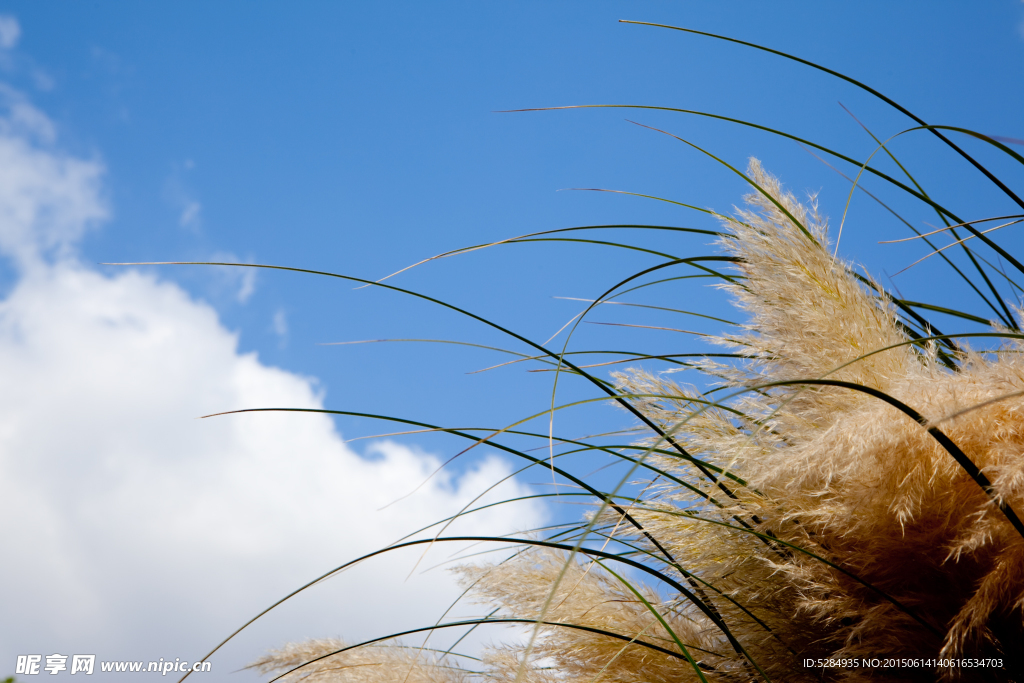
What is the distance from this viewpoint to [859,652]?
653mm

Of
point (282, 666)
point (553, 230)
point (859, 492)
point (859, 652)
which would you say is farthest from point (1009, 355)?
point (282, 666)

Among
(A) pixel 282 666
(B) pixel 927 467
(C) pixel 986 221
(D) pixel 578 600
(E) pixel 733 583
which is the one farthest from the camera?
(A) pixel 282 666

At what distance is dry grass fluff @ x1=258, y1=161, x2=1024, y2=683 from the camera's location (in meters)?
0.60

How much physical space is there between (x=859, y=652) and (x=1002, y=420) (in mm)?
274

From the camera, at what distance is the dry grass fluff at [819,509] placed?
60cm

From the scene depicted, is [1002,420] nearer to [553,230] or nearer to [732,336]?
[732,336]

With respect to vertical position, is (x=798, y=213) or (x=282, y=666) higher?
(x=798, y=213)

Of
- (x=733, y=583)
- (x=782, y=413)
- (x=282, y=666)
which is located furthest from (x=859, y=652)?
(x=282, y=666)

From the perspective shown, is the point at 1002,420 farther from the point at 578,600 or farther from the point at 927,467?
the point at 578,600

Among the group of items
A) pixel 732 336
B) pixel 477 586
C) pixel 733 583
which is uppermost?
pixel 732 336

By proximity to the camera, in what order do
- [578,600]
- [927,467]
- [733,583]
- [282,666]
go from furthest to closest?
1. [282,666]
2. [578,600]
3. [733,583]
4. [927,467]

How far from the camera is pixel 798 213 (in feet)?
2.56

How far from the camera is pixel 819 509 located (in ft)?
2.04

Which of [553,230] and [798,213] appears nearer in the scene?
[798,213]
